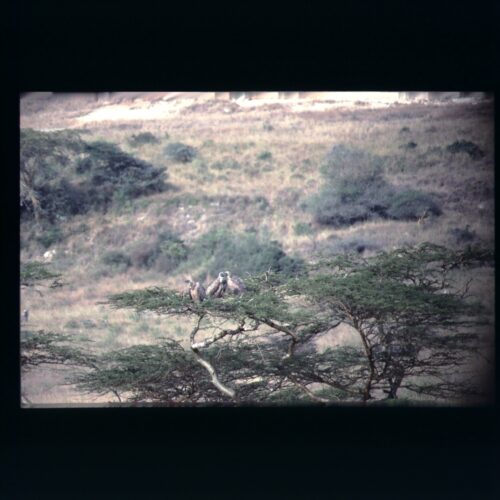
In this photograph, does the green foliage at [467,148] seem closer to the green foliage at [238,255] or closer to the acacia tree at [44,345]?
the green foliage at [238,255]

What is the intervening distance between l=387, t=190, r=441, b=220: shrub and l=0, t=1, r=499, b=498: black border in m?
1.18

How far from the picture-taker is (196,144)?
9.52 metres

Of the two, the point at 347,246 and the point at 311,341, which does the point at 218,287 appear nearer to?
the point at 311,341

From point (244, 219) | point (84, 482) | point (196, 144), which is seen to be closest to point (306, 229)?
point (244, 219)

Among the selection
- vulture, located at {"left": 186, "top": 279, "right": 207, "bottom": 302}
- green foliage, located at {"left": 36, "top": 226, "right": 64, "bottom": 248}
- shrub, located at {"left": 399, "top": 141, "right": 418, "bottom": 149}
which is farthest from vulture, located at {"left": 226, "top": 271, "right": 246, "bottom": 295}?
shrub, located at {"left": 399, "top": 141, "right": 418, "bottom": 149}

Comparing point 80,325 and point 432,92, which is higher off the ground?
point 432,92

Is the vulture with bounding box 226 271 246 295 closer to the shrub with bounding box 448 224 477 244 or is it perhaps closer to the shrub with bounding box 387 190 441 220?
the shrub with bounding box 387 190 441 220

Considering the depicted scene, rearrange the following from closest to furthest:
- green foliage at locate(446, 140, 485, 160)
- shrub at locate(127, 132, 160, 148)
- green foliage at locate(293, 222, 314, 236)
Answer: green foliage at locate(446, 140, 485, 160)
green foliage at locate(293, 222, 314, 236)
shrub at locate(127, 132, 160, 148)

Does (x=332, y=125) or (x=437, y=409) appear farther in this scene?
(x=332, y=125)

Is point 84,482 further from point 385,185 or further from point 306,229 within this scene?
point 385,185

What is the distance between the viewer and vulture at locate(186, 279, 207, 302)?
9305mm

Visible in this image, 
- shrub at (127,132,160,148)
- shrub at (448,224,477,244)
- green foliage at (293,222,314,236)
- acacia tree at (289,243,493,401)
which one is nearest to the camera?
shrub at (448,224,477,244)

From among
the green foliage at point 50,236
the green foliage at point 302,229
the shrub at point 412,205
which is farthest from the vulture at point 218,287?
the shrub at point 412,205

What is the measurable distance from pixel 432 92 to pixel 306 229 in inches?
62.7
